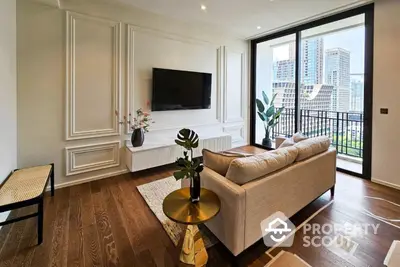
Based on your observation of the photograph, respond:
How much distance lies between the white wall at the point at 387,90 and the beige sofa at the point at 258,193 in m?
1.64

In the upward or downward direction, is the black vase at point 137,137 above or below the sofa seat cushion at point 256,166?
above

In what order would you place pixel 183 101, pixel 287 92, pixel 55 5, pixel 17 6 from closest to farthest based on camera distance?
pixel 17 6 < pixel 55 5 < pixel 183 101 < pixel 287 92

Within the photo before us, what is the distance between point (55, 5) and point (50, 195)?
8.61 feet

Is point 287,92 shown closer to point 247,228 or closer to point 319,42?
point 319,42

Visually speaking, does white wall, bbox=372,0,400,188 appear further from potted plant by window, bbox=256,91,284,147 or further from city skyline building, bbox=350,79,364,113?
potted plant by window, bbox=256,91,284,147

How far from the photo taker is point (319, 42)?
177 inches

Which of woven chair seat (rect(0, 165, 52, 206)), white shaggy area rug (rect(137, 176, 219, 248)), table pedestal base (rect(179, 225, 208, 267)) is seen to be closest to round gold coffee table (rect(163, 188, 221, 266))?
table pedestal base (rect(179, 225, 208, 267))

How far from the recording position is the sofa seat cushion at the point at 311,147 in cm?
228

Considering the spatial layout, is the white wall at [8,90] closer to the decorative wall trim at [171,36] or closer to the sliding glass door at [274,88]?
the decorative wall trim at [171,36]

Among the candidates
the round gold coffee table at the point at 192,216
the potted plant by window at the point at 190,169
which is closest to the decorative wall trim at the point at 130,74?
the potted plant by window at the point at 190,169

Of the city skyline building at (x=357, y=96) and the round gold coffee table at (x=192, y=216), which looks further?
the city skyline building at (x=357, y=96)

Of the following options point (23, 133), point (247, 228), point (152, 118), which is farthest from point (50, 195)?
point (247, 228)

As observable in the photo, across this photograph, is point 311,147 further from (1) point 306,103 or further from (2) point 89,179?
(2) point 89,179

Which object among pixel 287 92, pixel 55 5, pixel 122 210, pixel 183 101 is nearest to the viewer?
pixel 122 210
